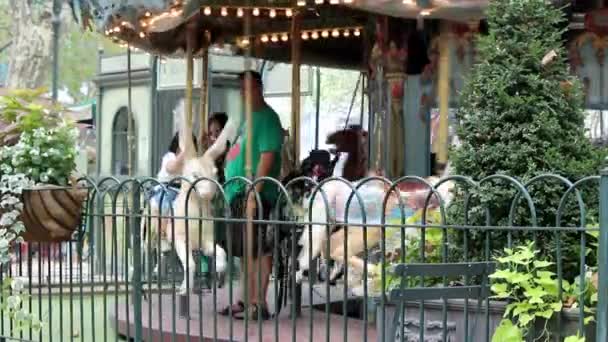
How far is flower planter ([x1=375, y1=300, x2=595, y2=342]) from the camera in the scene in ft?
16.7

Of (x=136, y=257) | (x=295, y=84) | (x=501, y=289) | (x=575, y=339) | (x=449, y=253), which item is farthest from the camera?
(x=295, y=84)

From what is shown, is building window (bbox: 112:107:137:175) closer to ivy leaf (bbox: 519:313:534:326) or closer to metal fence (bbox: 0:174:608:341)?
metal fence (bbox: 0:174:608:341)

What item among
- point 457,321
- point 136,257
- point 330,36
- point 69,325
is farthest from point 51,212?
point 330,36

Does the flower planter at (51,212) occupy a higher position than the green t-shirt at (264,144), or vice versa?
the green t-shirt at (264,144)

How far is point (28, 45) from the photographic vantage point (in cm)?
2633

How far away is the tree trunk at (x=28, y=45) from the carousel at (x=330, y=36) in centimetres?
1513

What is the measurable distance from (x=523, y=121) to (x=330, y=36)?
23.5 ft

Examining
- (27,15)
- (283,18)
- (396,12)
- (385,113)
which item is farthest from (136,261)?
(27,15)

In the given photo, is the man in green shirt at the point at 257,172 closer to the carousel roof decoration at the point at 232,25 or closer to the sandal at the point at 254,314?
the sandal at the point at 254,314

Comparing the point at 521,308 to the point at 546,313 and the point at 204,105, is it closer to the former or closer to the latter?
the point at 546,313

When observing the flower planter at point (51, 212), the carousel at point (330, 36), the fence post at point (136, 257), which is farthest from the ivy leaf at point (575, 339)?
the flower planter at point (51, 212)

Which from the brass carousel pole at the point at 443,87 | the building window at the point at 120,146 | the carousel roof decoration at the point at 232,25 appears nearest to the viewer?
the carousel roof decoration at the point at 232,25

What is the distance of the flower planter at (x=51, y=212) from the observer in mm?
7109

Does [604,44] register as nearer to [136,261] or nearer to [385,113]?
[385,113]
